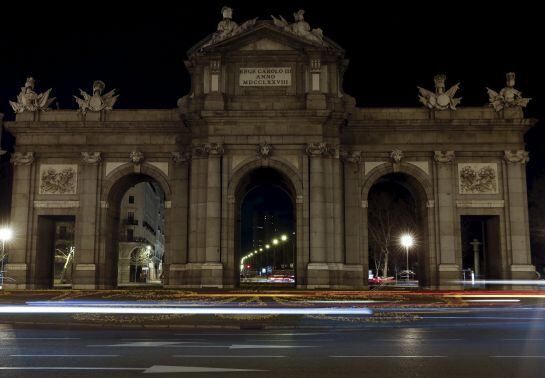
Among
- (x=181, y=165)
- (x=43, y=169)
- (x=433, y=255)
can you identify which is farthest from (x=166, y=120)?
(x=433, y=255)

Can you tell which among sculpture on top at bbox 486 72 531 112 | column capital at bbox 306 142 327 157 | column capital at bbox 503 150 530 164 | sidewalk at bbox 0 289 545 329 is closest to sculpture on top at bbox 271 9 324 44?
column capital at bbox 306 142 327 157

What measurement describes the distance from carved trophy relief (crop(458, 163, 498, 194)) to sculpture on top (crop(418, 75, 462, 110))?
513 cm

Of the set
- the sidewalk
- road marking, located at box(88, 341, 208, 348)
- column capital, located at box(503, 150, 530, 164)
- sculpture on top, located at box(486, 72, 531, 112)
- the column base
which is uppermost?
sculpture on top, located at box(486, 72, 531, 112)

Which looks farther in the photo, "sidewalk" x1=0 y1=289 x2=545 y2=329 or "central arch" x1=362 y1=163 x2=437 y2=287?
"central arch" x1=362 y1=163 x2=437 y2=287

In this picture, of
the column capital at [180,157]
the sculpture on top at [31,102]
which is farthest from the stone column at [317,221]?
the sculpture on top at [31,102]

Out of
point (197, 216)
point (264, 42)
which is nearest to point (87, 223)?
point (197, 216)

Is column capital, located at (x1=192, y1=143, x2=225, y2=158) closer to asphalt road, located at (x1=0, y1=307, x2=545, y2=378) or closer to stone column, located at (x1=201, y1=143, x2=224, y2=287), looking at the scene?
stone column, located at (x1=201, y1=143, x2=224, y2=287)

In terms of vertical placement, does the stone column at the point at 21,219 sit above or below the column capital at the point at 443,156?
below

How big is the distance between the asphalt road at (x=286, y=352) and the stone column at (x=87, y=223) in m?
27.1

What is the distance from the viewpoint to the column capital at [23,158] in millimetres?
51469

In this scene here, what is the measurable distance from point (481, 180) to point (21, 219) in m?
35.6

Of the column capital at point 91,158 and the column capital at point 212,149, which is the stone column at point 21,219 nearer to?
the column capital at point 91,158

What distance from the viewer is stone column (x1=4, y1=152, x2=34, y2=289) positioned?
167 ft

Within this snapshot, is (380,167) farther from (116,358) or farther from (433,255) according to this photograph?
(116,358)
